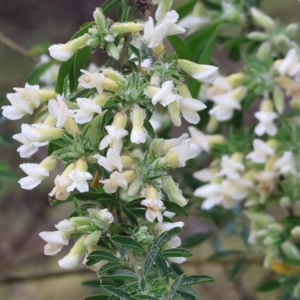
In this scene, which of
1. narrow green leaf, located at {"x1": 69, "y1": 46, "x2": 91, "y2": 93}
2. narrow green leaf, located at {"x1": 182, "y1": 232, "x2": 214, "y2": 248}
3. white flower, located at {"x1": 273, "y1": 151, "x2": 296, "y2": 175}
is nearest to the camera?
narrow green leaf, located at {"x1": 69, "y1": 46, "x2": 91, "y2": 93}

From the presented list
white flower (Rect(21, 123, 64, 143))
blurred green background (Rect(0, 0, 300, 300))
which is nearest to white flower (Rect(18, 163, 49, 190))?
white flower (Rect(21, 123, 64, 143))

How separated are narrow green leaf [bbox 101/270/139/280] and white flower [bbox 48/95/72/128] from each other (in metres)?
0.15

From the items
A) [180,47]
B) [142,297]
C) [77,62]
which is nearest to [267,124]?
[180,47]

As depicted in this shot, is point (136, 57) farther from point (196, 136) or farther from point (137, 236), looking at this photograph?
point (196, 136)

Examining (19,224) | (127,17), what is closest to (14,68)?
(19,224)

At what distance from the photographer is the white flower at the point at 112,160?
50cm

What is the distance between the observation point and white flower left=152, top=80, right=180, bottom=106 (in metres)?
0.51

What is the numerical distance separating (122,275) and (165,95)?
179mm

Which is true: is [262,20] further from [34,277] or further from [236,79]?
[34,277]

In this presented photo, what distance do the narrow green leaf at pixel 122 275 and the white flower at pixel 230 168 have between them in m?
0.42

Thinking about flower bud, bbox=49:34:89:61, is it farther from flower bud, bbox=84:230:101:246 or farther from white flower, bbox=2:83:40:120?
flower bud, bbox=84:230:101:246

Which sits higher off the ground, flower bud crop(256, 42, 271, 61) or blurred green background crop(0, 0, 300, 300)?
blurred green background crop(0, 0, 300, 300)

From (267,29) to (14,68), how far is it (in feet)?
3.67

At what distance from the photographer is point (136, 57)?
0.58 metres
